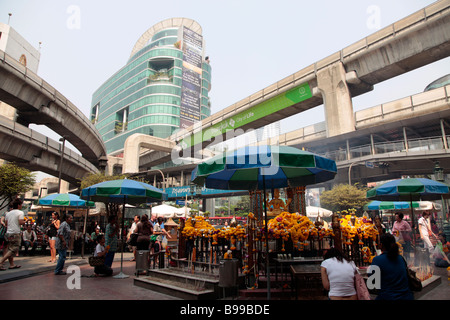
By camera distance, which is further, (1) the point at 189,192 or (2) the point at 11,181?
(1) the point at 189,192

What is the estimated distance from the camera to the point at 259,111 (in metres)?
29.8

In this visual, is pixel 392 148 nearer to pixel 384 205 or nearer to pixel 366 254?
pixel 384 205

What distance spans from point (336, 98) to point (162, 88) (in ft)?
213

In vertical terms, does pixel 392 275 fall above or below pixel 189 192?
below

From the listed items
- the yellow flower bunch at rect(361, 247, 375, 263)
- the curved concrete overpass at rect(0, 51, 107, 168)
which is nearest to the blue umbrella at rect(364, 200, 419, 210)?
the yellow flower bunch at rect(361, 247, 375, 263)

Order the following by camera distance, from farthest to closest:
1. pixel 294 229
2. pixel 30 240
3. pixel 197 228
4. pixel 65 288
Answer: pixel 30 240, pixel 197 228, pixel 65 288, pixel 294 229

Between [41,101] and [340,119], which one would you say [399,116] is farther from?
[41,101]

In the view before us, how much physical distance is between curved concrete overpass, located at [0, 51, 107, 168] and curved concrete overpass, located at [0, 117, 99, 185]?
52.7 inches

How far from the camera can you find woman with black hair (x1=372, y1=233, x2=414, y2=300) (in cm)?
350

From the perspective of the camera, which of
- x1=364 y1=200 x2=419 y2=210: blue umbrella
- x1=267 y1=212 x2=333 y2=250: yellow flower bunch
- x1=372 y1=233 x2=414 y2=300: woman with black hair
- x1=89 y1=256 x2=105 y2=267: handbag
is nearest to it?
x1=372 y1=233 x2=414 y2=300: woman with black hair

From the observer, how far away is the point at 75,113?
23.9m

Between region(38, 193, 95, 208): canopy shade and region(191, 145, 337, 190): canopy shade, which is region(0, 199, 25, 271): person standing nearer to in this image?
region(38, 193, 95, 208): canopy shade

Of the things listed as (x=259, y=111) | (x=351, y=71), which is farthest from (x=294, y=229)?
(x=259, y=111)
